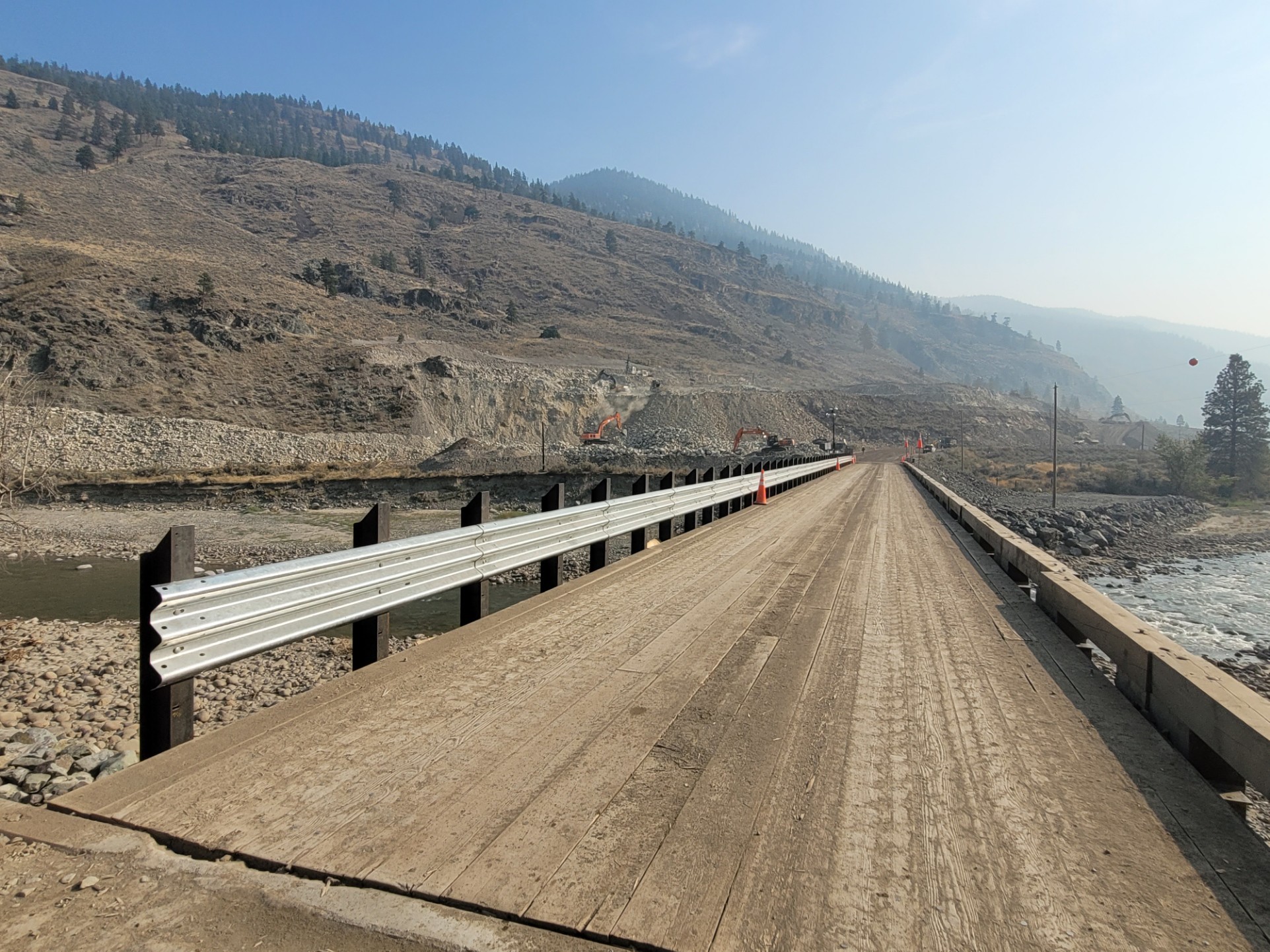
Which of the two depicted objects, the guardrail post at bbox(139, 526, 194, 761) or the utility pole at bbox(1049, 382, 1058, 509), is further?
the utility pole at bbox(1049, 382, 1058, 509)

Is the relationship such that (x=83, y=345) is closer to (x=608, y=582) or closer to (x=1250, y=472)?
(x=608, y=582)

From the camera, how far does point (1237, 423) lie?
78312 millimetres

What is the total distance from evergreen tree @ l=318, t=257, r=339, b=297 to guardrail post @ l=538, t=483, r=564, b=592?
8826cm

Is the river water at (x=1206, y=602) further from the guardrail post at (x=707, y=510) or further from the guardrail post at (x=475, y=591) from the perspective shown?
the guardrail post at (x=475, y=591)

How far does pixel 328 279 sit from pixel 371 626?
9387cm

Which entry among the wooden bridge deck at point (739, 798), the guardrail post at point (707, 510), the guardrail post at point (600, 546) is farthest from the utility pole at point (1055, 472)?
the wooden bridge deck at point (739, 798)

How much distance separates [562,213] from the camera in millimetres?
187750

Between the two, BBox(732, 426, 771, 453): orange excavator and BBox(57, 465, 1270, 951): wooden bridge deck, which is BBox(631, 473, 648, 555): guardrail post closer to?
Result: BBox(57, 465, 1270, 951): wooden bridge deck

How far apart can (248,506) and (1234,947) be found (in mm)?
38688

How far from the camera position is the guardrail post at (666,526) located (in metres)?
11.5

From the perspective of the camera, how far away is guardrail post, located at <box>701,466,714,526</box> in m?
14.2

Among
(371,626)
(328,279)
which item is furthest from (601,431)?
(371,626)

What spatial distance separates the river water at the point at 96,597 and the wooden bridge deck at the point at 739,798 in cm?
801

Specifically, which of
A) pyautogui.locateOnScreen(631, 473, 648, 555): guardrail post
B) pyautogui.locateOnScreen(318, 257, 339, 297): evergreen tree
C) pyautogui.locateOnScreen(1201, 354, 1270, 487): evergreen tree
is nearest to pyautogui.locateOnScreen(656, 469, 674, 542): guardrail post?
pyautogui.locateOnScreen(631, 473, 648, 555): guardrail post
